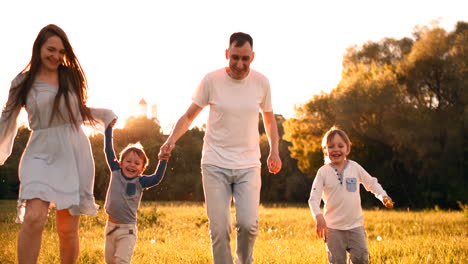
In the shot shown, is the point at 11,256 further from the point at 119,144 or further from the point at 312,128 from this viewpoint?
the point at 312,128

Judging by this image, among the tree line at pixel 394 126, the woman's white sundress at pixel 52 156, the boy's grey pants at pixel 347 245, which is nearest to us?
the woman's white sundress at pixel 52 156

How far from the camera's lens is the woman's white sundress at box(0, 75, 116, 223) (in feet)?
16.2

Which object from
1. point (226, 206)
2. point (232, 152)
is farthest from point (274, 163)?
point (226, 206)

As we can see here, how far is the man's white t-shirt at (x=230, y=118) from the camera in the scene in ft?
17.9

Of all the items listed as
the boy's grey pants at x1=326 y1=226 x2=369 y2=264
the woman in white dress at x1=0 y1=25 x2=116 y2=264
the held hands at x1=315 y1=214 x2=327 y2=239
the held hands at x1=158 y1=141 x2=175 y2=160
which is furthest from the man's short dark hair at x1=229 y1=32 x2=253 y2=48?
the boy's grey pants at x1=326 y1=226 x2=369 y2=264

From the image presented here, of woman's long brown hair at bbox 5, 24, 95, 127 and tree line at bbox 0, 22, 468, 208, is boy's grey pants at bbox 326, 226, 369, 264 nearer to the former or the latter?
woman's long brown hair at bbox 5, 24, 95, 127

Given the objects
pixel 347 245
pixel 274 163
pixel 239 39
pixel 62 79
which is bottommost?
pixel 347 245

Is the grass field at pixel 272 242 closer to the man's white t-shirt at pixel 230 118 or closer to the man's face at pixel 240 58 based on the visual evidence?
the man's white t-shirt at pixel 230 118

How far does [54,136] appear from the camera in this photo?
512 cm

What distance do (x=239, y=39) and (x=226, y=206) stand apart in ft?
4.98

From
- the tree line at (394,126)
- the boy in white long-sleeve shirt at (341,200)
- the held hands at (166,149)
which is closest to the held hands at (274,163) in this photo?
the boy in white long-sleeve shirt at (341,200)

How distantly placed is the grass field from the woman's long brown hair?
2631mm

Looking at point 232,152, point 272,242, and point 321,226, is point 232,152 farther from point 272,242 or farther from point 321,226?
point 272,242

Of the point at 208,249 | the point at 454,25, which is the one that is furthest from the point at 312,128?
the point at 208,249
